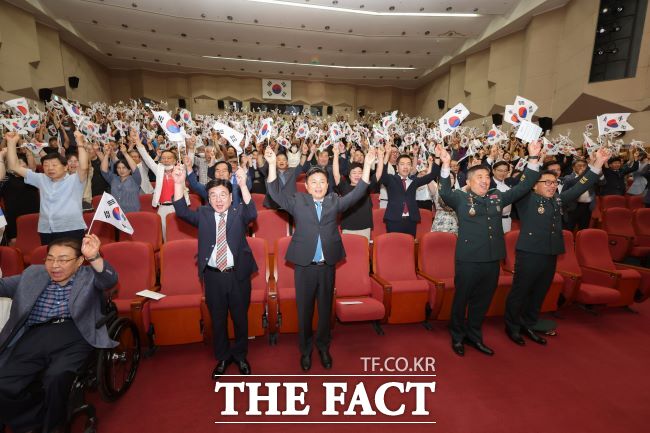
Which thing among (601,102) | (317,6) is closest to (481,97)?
(601,102)

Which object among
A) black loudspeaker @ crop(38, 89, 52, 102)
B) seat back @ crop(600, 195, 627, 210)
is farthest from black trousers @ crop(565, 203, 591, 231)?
black loudspeaker @ crop(38, 89, 52, 102)

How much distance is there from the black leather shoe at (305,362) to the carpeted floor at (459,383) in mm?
91

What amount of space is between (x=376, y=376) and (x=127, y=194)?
3.85m

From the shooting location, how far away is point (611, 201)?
6.04 m

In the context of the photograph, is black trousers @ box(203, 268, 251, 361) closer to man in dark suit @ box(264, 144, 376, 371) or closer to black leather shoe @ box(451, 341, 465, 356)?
man in dark suit @ box(264, 144, 376, 371)

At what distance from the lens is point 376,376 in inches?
101

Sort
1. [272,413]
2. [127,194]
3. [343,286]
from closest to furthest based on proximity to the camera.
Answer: [272,413] → [343,286] → [127,194]

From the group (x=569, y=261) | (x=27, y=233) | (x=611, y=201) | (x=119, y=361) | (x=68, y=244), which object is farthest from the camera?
(x=611, y=201)

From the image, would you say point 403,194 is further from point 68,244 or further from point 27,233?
point 27,233

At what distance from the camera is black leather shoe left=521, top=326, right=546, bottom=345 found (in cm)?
300

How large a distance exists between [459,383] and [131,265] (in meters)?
3.06

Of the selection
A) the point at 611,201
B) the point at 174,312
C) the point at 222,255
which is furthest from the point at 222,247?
the point at 611,201

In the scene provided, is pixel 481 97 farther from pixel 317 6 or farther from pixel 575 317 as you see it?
pixel 575 317

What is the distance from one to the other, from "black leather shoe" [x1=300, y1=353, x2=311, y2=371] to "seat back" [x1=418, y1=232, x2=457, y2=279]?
1.60 m
